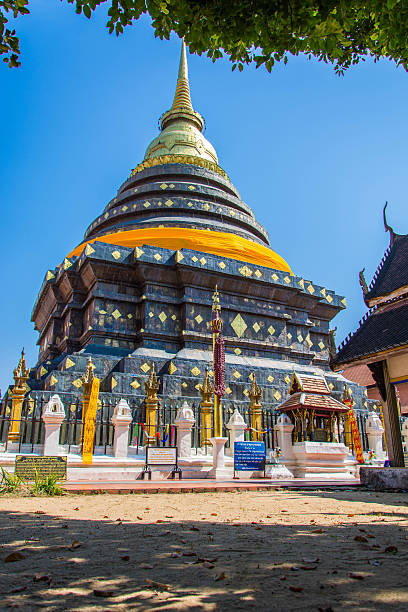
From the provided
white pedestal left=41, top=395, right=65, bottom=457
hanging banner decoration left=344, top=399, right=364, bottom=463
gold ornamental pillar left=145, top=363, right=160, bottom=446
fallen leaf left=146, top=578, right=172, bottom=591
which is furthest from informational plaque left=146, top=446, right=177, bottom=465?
fallen leaf left=146, top=578, right=172, bottom=591

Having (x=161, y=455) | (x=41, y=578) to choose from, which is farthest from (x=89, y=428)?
(x=41, y=578)

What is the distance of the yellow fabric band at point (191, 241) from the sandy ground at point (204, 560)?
1916cm

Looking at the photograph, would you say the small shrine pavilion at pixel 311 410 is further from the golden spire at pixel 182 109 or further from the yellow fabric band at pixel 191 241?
the golden spire at pixel 182 109

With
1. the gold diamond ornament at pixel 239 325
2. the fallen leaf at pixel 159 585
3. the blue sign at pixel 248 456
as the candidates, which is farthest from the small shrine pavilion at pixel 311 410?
the fallen leaf at pixel 159 585

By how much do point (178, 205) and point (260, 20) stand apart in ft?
75.0

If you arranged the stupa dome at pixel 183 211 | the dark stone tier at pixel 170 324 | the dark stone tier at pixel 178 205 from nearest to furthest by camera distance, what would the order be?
1. the dark stone tier at pixel 170 324
2. the stupa dome at pixel 183 211
3. the dark stone tier at pixel 178 205

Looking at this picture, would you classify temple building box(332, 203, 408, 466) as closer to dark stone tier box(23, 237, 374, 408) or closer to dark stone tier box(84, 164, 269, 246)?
dark stone tier box(23, 237, 374, 408)

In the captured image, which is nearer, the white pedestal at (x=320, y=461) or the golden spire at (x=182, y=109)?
the white pedestal at (x=320, y=461)

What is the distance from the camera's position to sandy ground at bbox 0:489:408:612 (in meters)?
2.68

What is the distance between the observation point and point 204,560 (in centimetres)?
355

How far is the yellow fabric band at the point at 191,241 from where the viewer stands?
24.9 metres

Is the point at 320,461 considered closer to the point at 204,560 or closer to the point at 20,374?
the point at 20,374

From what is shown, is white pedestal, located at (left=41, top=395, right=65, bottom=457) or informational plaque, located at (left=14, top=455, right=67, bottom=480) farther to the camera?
white pedestal, located at (left=41, top=395, right=65, bottom=457)

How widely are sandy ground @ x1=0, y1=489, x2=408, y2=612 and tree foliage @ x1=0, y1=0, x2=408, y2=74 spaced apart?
17.5 feet
